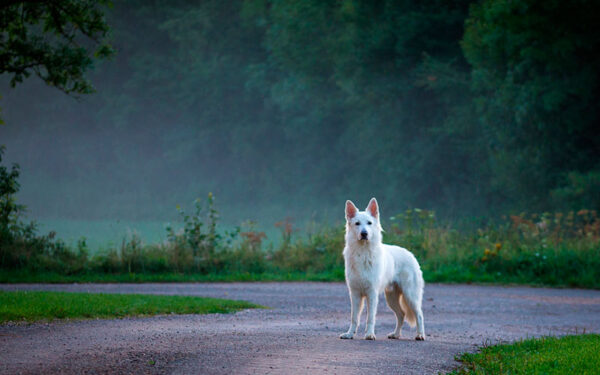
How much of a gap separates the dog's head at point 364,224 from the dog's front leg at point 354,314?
803mm

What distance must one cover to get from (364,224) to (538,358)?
116 inches

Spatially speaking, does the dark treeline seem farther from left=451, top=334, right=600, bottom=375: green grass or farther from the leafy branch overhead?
left=451, top=334, right=600, bottom=375: green grass

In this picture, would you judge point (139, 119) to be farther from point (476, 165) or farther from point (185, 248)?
point (185, 248)

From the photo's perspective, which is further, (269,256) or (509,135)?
(509,135)

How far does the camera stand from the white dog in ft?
32.4

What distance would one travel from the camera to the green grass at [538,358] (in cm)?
762

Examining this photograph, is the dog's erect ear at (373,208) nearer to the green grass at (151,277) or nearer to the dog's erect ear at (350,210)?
the dog's erect ear at (350,210)

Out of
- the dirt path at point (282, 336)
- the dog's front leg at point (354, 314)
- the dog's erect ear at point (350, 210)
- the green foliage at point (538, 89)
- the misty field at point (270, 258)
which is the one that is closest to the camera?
the dirt path at point (282, 336)

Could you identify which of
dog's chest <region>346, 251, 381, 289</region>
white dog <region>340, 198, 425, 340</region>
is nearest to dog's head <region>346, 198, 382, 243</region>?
white dog <region>340, 198, 425, 340</region>

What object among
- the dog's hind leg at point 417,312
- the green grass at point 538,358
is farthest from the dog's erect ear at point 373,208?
the green grass at point 538,358

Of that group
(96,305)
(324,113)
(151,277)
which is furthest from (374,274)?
(324,113)

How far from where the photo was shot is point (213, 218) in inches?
800

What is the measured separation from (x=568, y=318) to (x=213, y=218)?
10345 mm

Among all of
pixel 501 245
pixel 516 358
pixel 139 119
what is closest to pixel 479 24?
pixel 501 245
